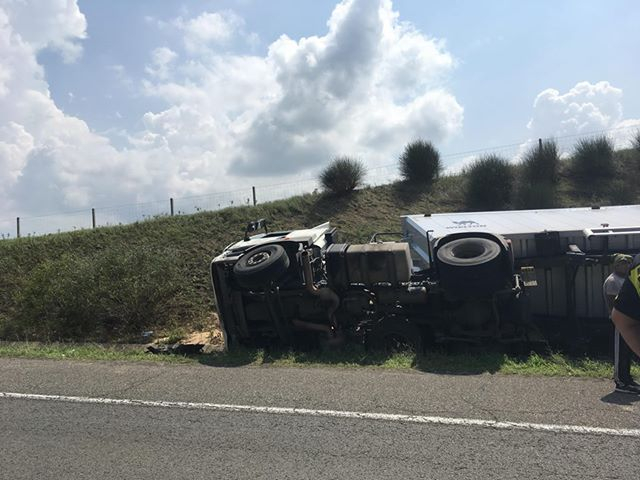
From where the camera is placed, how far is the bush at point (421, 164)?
2342cm

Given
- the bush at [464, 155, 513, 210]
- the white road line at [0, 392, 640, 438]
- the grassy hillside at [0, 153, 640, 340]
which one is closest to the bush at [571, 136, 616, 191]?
the grassy hillside at [0, 153, 640, 340]

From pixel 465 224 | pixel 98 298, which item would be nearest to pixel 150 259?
pixel 98 298

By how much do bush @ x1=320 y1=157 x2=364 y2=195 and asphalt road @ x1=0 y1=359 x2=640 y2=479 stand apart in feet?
51.6

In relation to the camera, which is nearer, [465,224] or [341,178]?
[465,224]

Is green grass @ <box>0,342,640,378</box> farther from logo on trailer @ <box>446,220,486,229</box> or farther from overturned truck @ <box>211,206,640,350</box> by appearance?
logo on trailer @ <box>446,220,486,229</box>

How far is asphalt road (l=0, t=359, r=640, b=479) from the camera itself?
3928mm

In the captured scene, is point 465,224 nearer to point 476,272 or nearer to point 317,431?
point 476,272

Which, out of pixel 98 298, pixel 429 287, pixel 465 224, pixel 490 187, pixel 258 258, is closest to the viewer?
pixel 429 287

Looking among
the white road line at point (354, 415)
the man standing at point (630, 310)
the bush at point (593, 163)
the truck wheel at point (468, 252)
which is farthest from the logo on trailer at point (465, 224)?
the bush at point (593, 163)

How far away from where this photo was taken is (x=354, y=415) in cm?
499

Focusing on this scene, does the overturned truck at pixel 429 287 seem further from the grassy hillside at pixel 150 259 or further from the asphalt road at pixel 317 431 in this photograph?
the grassy hillside at pixel 150 259

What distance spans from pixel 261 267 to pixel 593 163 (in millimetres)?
19067

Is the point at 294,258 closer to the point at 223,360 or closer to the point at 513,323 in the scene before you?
the point at 223,360

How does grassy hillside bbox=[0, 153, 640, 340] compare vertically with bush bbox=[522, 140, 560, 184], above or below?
below
